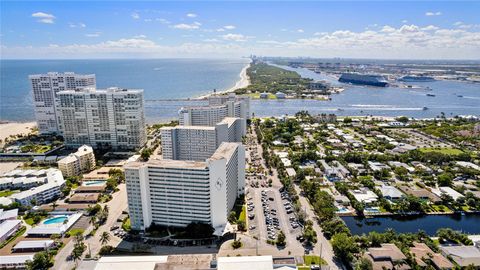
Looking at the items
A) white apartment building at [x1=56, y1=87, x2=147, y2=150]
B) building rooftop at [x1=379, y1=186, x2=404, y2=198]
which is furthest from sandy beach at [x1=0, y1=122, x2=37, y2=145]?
building rooftop at [x1=379, y1=186, x2=404, y2=198]

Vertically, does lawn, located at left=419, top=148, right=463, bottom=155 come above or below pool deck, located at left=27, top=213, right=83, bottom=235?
above

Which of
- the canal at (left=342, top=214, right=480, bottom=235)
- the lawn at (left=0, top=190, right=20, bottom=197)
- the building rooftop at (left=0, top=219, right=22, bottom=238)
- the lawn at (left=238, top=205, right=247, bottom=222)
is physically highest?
the building rooftop at (left=0, top=219, right=22, bottom=238)

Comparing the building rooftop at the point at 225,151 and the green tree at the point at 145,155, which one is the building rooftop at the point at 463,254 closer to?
the building rooftop at the point at 225,151

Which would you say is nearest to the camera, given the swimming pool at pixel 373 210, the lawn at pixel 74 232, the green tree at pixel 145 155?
the lawn at pixel 74 232

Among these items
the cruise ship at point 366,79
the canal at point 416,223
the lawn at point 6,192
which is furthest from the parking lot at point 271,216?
the cruise ship at point 366,79

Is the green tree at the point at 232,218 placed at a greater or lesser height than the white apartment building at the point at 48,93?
lesser

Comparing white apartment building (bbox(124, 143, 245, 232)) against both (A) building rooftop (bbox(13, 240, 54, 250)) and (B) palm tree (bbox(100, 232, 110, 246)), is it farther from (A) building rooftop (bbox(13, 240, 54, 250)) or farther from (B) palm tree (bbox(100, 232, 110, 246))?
(A) building rooftop (bbox(13, 240, 54, 250))

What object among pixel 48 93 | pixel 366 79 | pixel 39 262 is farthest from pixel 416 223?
pixel 366 79
